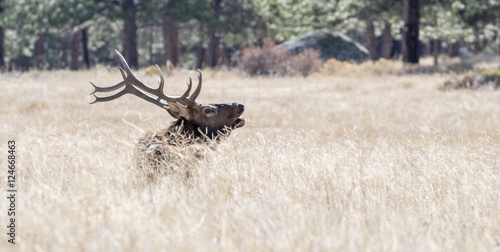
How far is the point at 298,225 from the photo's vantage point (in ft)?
10.00

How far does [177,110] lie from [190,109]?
12cm

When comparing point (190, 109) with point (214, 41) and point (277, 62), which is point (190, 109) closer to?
point (277, 62)

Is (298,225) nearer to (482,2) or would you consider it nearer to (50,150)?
(50,150)

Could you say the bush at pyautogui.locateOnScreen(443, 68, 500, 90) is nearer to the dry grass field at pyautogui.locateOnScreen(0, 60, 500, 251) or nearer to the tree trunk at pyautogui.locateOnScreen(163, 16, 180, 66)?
the dry grass field at pyautogui.locateOnScreen(0, 60, 500, 251)

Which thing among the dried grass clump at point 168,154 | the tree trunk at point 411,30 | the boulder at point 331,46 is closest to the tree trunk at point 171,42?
the boulder at point 331,46

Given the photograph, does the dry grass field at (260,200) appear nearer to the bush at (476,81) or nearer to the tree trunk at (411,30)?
the bush at (476,81)

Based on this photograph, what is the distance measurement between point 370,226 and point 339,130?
560 cm

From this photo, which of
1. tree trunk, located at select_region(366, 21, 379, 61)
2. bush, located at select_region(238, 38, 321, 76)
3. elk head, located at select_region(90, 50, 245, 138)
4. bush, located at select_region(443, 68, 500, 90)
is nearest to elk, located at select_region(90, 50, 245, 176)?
elk head, located at select_region(90, 50, 245, 138)

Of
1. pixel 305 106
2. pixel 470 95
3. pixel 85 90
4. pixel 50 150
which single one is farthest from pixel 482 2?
pixel 50 150

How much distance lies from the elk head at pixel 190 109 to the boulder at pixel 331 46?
21.1 metres

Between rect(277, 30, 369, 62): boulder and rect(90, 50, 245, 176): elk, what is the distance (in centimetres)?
2117

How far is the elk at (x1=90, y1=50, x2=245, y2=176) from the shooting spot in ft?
14.7

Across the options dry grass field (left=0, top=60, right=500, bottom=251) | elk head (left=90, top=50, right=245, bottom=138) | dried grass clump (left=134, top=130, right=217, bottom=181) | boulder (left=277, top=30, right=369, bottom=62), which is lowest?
dry grass field (left=0, top=60, right=500, bottom=251)

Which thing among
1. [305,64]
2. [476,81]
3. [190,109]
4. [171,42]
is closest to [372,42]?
[171,42]
